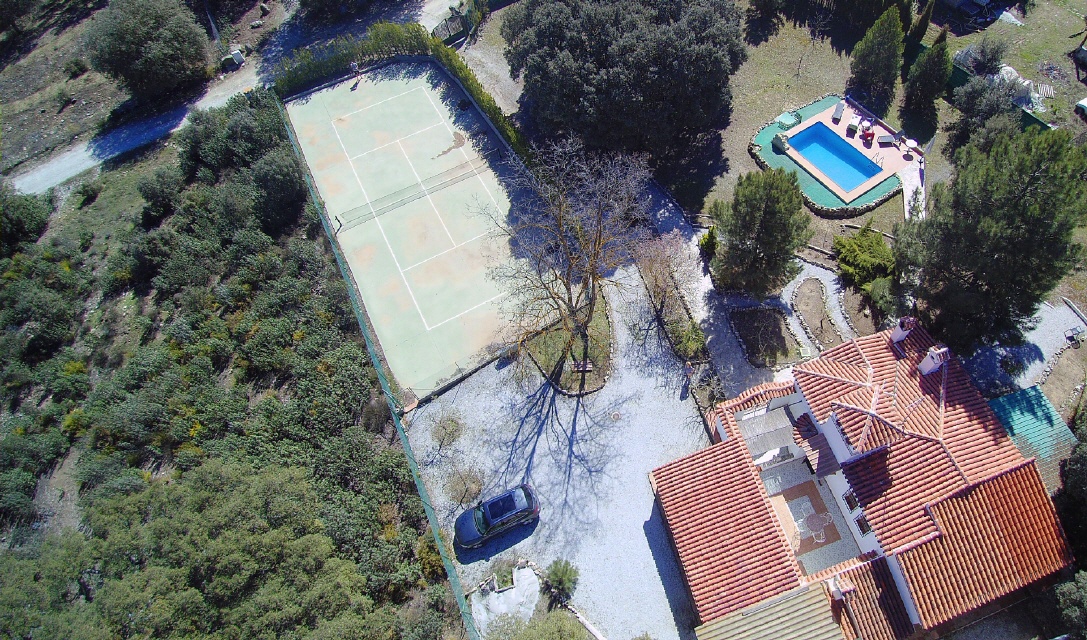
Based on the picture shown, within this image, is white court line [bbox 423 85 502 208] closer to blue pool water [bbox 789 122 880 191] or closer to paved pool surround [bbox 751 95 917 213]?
paved pool surround [bbox 751 95 917 213]

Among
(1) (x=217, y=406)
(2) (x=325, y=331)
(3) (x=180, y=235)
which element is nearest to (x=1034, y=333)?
(2) (x=325, y=331)

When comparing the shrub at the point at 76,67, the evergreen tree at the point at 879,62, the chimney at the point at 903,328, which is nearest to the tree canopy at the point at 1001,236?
the chimney at the point at 903,328

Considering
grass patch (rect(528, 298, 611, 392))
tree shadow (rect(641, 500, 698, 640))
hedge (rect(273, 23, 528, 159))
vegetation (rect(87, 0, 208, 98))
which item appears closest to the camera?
tree shadow (rect(641, 500, 698, 640))

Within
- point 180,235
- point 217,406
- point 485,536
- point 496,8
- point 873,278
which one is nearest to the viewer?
point 485,536

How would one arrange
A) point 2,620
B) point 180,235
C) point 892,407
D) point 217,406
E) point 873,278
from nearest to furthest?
point 2,620 < point 892,407 < point 217,406 < point 873,278 < point 180,235

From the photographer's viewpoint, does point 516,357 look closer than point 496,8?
Yes

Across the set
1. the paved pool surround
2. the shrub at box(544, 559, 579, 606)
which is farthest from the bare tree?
the shrub at box(544, 559, 579, 606)

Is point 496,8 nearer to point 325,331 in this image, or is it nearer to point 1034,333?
point 325,331
